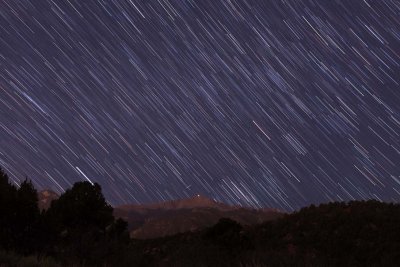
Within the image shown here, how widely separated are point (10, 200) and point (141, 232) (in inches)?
6916

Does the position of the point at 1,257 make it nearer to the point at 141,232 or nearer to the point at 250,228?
the point at 250,228

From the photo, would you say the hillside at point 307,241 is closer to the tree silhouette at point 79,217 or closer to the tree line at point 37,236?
the tree line at point 37,236

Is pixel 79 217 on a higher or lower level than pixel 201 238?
higher

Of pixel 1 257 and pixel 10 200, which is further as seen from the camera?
pixel 10 200

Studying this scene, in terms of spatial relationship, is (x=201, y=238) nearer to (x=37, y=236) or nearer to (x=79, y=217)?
(x=79, y=217)

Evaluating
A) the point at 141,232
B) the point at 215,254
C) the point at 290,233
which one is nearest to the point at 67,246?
the point at 215,254

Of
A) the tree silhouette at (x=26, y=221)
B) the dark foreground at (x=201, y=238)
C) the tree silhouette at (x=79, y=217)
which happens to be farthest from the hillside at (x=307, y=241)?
the tree silhouette at (x=26, y=221)

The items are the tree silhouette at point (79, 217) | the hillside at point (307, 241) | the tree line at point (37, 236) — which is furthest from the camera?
the tree silhouette at point (79, 217)

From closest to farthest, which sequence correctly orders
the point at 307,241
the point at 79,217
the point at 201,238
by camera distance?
the point at 79,217 → the point at 307,241 → the point at 201,238

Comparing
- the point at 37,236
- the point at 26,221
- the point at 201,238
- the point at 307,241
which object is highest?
the point at 26,221

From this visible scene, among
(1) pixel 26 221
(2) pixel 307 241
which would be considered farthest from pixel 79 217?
(2) pixel 307 241

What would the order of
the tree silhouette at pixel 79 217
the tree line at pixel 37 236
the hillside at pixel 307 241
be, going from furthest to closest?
1. the tree silhouette at pixel 79 217
2. the hillside at pixel 307 241
3. the tree line at pixel 37 236

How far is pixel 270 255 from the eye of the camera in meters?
16.2

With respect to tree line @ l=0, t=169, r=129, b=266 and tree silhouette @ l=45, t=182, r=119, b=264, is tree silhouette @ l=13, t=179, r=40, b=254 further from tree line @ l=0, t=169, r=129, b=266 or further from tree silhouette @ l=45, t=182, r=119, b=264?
tree silhouette @ l=45, t=182, r=119, b=264
